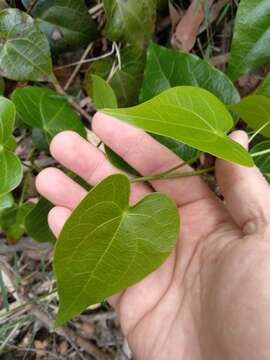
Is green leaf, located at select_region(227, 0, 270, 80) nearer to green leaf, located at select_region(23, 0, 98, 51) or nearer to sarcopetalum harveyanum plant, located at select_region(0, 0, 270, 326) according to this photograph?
sarcopetalum harveyanum plant, located at select_region(0, 0, 270, 326)

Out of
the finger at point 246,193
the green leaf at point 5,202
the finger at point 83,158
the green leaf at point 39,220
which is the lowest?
the green leaf at point 39,220

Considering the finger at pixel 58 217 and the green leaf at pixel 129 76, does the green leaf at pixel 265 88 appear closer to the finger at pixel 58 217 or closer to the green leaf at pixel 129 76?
the green leaf at pixel 129 76

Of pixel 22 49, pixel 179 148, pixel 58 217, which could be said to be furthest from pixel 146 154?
pixel 22 49

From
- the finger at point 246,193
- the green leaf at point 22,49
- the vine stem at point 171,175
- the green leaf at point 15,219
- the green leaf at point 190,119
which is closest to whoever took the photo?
the green leaf at point 190,119

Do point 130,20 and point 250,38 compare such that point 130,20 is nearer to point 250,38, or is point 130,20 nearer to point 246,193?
point 250,38

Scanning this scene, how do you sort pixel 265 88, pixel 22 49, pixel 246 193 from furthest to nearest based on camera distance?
pixel 22 49, pixel 265 88, pixel 246 193

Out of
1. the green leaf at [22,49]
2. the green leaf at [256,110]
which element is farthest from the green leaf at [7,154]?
the green leaf at [256,110]
